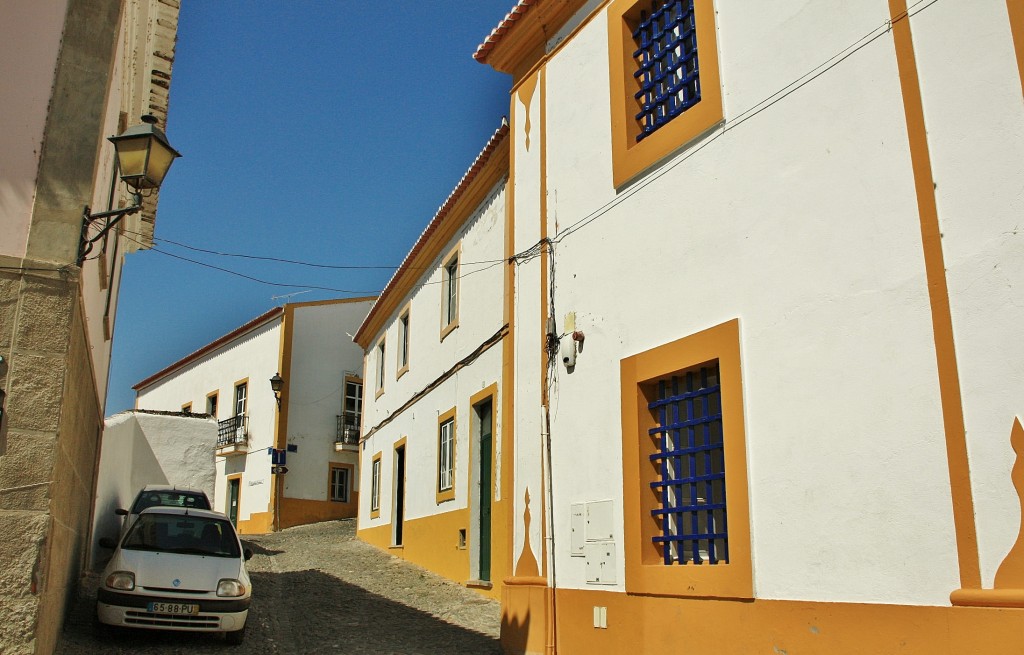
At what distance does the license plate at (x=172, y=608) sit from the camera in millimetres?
8336

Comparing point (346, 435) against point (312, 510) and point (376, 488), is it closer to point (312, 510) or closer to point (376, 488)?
point (312, 510)

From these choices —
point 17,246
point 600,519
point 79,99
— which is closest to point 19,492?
point 17,246

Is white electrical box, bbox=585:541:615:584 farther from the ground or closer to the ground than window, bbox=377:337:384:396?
closer to the ground

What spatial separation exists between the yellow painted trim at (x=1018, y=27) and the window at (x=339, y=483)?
23.0 meters

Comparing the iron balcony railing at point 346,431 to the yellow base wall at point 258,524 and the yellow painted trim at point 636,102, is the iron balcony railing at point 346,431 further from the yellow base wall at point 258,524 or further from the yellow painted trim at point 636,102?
the yellow painted trim at point 636,102

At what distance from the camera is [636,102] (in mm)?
8336

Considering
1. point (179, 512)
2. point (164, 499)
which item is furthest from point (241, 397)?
point (179, 512)

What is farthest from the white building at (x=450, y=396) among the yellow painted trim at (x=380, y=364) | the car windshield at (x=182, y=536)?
the car windshield at (x=182, y=536)

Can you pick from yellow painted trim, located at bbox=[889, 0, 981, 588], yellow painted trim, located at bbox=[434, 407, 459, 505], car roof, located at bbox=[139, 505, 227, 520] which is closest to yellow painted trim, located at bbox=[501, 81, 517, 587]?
yellow painted trim, located at bbox=[434, 407, 459, 505]

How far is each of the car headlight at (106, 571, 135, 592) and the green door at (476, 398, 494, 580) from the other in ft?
16.8

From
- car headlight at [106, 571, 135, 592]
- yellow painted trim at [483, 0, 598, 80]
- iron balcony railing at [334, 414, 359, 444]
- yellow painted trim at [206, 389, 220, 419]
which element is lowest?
car headlight at [106, 571, 135, 592]

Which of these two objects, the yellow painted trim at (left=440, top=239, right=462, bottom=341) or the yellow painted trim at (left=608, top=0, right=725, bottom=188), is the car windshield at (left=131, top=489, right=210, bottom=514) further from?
the yellow painted trim at (left=608, top=0, right=725, bottom=188)

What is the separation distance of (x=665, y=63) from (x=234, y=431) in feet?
73.5

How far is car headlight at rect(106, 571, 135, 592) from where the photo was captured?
8.30 m
